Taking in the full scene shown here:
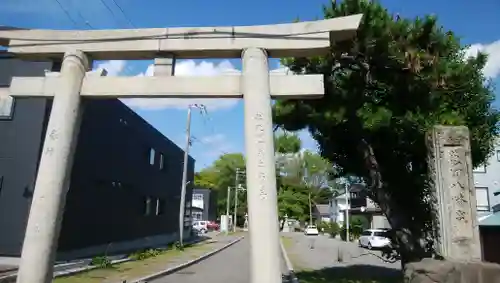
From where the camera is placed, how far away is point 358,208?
4988 centimetres

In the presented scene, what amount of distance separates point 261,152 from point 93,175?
41.4 feet

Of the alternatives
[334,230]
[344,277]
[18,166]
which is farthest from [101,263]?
[334,230]

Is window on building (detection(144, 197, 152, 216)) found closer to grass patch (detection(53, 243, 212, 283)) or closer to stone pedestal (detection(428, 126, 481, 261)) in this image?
grass patch (detection(53, 243, 212, 283))

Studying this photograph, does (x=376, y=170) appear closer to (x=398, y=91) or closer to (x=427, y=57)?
(x=398, y=91)

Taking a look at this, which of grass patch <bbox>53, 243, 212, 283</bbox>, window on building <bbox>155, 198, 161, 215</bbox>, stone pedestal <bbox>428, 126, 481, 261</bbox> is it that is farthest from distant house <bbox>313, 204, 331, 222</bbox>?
stone pedestal <bbox>428, 126, 481, 261</bbox>

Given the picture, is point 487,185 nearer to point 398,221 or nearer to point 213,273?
point 213,273

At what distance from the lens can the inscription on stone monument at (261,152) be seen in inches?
280

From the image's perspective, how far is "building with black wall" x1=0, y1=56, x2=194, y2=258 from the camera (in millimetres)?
14562

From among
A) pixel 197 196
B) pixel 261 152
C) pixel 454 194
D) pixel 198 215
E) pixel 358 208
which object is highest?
pixel 197 196

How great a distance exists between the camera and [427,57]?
868 centimetres

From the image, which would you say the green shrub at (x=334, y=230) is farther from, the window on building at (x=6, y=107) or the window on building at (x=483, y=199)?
the window on building at (x=6, y=107)

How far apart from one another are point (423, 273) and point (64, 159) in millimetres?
7014

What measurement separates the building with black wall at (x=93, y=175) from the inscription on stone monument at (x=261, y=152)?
12.4ft

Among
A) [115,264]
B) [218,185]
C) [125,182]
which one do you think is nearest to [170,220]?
[125,182]
